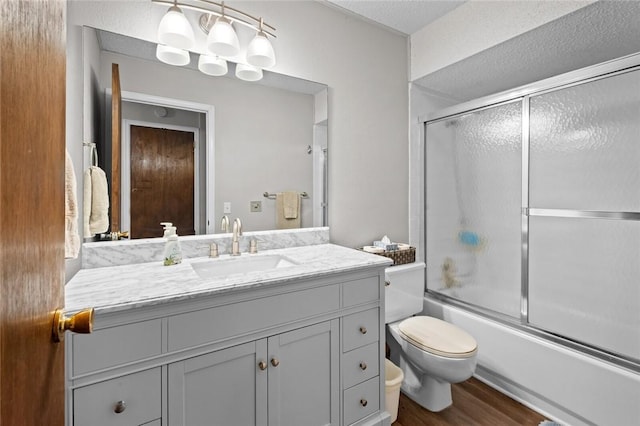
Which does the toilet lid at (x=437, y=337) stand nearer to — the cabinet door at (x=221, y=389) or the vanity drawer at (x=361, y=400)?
the vanity drawer at (x=361, y=400)

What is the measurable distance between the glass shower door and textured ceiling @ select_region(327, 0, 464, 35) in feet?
2.79

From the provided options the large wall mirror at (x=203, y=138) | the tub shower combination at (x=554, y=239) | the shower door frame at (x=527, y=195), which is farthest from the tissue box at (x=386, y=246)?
the shower door frame at (x=527, y=195)

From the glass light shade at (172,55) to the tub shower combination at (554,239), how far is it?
1.74m

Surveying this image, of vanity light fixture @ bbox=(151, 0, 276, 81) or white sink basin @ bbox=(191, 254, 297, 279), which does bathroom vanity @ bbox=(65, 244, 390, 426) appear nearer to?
white sink basin @ bbox=(191, 254, 297, 279)

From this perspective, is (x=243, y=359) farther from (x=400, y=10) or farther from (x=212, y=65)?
(x=400, y=10)

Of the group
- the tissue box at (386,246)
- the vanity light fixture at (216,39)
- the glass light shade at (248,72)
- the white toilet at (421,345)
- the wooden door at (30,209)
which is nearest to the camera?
the wooden door at (30,209)

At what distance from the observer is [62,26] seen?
60 cm

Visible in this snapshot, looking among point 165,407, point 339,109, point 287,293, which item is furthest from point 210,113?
point 165,407

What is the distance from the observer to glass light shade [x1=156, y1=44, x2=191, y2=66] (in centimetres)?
152

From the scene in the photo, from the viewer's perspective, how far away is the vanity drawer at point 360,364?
57.1 inches

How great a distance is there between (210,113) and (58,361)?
137 cm

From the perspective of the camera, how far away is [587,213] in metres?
1.62

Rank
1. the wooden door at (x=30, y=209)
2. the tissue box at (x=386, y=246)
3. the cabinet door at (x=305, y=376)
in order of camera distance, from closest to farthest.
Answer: the wooden door at (x=30, y=209) → the cabinet door at (x=305, y=376) → the tissue box at (x=386, y=246)

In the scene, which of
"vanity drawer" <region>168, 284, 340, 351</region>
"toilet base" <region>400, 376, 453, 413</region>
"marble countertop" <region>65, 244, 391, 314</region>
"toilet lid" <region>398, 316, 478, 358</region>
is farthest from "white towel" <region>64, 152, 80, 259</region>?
"toilet base" <region>400, 376, 453, 413</region>
